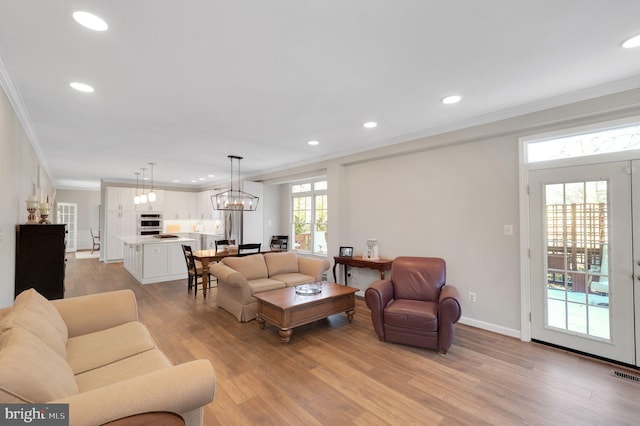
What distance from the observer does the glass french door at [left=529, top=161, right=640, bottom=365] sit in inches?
108

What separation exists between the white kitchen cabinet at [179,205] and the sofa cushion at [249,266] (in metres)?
6.55

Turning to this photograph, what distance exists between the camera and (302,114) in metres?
3.40

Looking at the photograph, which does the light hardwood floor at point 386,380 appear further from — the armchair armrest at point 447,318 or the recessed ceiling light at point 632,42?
the recessed ceiling light at point 632,42

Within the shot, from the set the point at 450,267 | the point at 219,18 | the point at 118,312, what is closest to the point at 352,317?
the point at 450,267

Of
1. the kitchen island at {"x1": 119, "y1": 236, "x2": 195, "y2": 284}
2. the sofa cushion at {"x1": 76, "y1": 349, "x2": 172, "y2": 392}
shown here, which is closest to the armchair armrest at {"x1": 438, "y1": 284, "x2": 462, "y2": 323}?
the sofa cushion at {"x1": 76, "y1": 349, "x2": 172, "y2": 392}

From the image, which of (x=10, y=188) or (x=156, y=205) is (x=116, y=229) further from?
(x=10, y=188)

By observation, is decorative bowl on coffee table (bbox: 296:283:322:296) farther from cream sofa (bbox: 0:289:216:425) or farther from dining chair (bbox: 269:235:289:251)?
dining chair (bbox: 269:235:289:251)

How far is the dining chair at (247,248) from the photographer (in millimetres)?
5812

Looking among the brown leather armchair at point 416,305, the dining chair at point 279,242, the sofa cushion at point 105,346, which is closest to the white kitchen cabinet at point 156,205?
the dining chair at point 279,242

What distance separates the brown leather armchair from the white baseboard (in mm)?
767

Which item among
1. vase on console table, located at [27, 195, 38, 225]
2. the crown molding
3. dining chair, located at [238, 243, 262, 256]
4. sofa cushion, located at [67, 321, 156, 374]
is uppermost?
the crown molding

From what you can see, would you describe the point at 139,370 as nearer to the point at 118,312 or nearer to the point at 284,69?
the point at 118,312

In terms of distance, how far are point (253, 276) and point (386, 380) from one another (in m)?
2.60

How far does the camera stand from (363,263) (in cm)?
469
